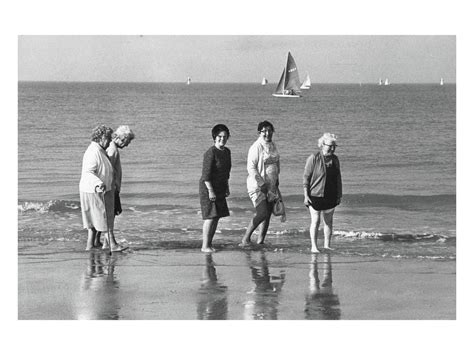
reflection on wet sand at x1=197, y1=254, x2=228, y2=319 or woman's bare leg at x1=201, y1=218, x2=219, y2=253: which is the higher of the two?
woman's bare leg at x1=201, y1=218, x2=219, y2=253

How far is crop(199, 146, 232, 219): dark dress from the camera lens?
10617 mm

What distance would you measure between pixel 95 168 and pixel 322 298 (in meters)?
3.26

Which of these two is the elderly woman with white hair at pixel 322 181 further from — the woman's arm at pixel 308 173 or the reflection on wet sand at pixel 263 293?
the reflection on wet sand at pixel 263 293

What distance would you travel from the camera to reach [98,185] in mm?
10539

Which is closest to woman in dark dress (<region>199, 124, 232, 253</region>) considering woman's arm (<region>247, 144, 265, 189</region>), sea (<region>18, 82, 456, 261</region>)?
woman's arm (<region>247, 144, 265, 189</region>)

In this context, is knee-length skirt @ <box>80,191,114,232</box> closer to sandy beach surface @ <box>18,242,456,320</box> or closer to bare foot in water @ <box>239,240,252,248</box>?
sandy beach surface @ <box>18,242,456,320</box>

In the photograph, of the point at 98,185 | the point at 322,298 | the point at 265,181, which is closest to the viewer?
the point at 322,298

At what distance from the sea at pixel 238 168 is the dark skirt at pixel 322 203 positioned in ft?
2.08

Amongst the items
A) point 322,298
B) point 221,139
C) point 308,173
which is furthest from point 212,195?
point 322,298

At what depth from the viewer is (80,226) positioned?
12992 mm

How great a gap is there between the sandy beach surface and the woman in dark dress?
1.57 ft

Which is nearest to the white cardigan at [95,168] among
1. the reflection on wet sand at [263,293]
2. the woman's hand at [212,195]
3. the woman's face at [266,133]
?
the woman's hand at [212,195]

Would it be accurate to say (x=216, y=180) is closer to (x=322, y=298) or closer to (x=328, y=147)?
(x=328, y=147)

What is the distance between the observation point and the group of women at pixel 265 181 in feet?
35.0
